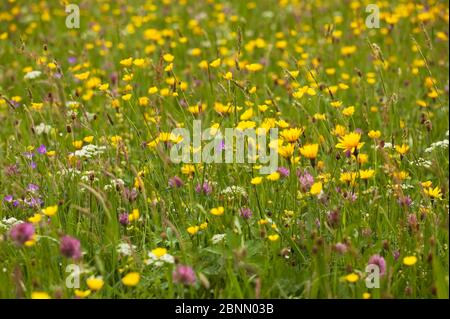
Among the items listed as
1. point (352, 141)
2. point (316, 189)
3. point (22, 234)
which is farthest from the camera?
point (352, 141)

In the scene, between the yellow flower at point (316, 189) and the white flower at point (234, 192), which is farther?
the white flower at point (234, 192)

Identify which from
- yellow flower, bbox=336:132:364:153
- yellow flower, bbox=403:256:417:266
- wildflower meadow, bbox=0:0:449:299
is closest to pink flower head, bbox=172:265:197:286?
wildflower meadow, bbox=0:0:449:299

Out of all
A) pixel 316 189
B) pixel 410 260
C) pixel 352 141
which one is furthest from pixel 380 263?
pixel 352 141

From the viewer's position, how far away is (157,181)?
2912 millimetres

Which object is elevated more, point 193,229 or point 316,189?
point 316,189

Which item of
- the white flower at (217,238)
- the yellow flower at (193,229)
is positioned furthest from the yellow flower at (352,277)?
the yellow flower at (193,229)

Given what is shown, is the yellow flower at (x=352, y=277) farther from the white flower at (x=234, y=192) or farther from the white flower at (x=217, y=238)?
the white flower at (x=234, y=192)

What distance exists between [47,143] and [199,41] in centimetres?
208

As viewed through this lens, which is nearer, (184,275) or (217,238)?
(184,275)

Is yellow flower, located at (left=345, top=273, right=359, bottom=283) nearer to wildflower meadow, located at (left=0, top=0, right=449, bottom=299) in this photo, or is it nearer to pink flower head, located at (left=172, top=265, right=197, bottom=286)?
wildflower meadow, located at (left=0, top=0, right=449, bottom=299)

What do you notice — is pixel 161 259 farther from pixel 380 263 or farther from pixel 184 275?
pixel 380 263

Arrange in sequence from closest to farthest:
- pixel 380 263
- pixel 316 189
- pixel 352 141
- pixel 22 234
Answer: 1. pixel 22 234
2. pixel 380 263
3. pixel 316 189
4. pixel 352 141
